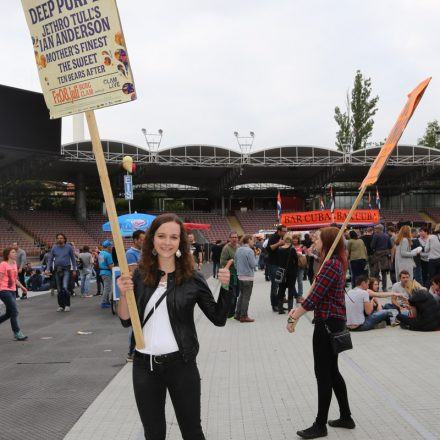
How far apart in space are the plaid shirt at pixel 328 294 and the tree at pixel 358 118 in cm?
5504

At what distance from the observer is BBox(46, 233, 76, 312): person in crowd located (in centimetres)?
1142

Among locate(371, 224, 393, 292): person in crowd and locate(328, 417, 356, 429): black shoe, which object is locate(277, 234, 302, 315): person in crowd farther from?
locate(328, 417, 356, 429): black shoe

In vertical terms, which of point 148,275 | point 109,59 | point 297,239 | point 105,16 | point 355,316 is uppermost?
point 105,16

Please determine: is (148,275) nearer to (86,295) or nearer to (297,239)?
(297,239)

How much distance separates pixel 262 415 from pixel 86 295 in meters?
11.3

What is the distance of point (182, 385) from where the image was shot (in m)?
2.69

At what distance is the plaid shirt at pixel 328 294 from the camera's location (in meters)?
3.97

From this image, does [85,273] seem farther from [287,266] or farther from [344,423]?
[344,423]

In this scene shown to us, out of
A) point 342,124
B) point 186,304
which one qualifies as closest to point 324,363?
point 186,304

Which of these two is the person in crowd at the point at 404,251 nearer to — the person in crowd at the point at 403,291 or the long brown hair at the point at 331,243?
the person in crowd at the point at 403,291

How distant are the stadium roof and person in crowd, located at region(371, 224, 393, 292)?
85.3ft

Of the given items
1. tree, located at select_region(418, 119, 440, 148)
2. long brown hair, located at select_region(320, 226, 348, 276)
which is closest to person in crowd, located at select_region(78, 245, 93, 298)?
long brown hair, located at select_region(320, 226, 348, 276)

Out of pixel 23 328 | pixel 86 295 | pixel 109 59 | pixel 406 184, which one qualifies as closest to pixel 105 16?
pixel 109 59

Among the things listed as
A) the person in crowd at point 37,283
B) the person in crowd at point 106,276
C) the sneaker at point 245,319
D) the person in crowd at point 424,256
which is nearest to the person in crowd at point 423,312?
the sneaker at point 245,319
